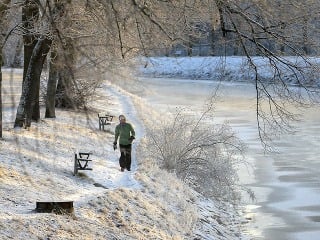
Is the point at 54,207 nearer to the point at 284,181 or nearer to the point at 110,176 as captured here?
the point at 110,176

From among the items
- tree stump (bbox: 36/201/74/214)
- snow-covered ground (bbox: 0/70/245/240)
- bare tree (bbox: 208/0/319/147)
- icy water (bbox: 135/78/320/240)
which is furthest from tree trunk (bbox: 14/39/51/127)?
bare tree (bbox: 208/0/319/147)

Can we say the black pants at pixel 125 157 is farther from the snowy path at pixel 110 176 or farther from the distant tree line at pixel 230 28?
the distant tree line at pixel 230 28

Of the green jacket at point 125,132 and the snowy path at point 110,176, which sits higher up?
the green jacket at point 125,132

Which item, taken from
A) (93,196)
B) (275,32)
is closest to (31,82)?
(93,196)

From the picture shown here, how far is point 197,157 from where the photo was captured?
68.5 ft

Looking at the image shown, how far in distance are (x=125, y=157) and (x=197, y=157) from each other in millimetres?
3422

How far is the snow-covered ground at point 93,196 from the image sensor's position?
11305 mm

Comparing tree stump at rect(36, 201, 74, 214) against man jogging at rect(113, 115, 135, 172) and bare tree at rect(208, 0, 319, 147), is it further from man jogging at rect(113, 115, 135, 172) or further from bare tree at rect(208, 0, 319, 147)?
man jogging at rect(113, 115, 135, 172)

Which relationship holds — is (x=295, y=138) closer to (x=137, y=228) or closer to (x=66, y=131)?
(x=66, y=131)

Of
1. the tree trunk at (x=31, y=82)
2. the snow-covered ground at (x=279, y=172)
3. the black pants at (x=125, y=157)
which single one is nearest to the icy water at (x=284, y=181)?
the snow-covered ground at (x=279, y=172)

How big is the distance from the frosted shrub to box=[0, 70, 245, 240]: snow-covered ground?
2.18 feet

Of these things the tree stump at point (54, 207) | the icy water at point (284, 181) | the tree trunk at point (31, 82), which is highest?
the tree trunk at point (31, 82)

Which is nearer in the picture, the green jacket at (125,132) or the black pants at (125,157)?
the green jacket at (125,132)

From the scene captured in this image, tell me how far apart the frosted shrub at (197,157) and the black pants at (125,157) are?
2107mm
